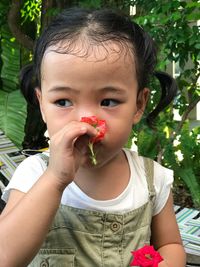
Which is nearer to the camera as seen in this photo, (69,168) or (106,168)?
(69,168)

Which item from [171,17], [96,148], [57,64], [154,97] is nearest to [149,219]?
[96,148]

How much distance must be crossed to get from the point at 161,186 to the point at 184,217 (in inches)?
41.1

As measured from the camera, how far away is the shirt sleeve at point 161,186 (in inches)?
61.7

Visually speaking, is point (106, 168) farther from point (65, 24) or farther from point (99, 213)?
point (65, 24)

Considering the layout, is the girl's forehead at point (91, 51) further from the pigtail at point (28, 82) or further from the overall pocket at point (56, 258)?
the overall pocket at point (56, 258)

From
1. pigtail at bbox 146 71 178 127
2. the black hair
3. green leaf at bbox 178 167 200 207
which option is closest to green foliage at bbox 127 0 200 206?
green leaf at bbox 178 167 200 207

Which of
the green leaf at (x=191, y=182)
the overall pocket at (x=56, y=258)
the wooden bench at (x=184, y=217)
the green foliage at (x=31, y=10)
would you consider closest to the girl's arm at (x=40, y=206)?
the overall pocket at (x=56, y=258)

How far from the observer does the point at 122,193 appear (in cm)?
149

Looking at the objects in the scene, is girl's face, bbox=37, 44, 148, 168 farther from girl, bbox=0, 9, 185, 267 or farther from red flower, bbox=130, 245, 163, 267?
red flower, bbox=130, 245, 163, 267

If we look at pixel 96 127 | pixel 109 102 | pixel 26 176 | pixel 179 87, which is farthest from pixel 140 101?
pixel 179 87

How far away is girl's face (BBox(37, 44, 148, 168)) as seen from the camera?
122 cm

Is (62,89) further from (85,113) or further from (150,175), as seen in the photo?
(150,175)

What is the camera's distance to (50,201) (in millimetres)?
1165

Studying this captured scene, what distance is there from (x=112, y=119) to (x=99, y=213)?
330 mm
